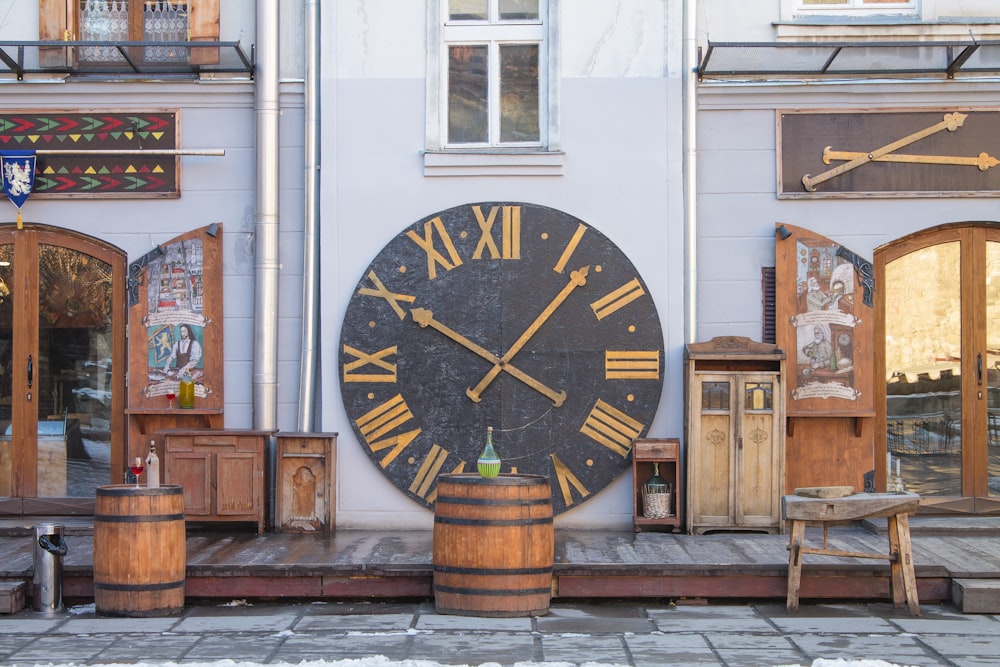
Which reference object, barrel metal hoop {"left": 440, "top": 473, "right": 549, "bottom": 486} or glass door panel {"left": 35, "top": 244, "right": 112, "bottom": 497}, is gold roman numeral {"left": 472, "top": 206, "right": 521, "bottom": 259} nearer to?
barrel metal hoop {"left": 440, "top": 473, "right": 549, "bottom": 486}

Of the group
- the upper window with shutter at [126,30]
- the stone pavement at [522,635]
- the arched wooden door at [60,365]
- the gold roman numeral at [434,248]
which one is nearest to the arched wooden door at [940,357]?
the stone pavement at [522,635]

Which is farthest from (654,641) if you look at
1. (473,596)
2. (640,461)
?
(640,461)

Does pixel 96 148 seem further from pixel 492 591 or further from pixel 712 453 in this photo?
pixel 712 453

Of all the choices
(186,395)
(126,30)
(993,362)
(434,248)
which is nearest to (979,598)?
(993,362)

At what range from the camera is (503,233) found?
31.0ft

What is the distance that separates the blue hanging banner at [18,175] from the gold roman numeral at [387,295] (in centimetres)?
267

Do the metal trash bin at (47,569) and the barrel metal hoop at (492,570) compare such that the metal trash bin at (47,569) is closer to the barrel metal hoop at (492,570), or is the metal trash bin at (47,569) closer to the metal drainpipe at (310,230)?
the metal drainpipe at (310,230)

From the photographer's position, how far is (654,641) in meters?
6.75

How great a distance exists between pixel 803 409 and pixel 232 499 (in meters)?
4.22

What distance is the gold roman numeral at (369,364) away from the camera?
9.42 metres

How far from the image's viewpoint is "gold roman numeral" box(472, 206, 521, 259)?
371 inches

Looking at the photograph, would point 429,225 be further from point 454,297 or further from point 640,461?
point 640,461

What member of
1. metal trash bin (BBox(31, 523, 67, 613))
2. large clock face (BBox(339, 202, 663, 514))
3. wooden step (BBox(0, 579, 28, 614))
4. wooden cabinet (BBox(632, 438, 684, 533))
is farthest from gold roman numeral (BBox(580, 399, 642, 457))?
wooden step (BBox(0, 579, 28, 614))

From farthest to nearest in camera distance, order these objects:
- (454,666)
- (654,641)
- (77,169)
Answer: (77,169) → (654,641) → (454,666)
